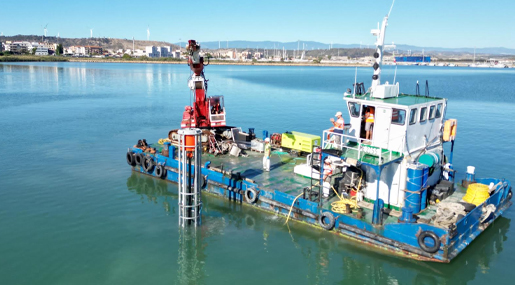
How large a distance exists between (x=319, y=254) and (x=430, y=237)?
3661 mm

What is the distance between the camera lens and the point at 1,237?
549 inches

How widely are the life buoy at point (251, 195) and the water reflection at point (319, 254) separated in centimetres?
51

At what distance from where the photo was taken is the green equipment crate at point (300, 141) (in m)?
19.4

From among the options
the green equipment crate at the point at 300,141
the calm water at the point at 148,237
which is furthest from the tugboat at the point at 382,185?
the green equipment crate at the point at 300,141

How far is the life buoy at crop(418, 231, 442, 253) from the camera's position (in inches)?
458

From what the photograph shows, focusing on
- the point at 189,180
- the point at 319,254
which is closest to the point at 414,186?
the point at 319,254

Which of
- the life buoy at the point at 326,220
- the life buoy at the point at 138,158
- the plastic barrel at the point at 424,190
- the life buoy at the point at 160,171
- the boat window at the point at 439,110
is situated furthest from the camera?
the life buoy at the point at 138,158

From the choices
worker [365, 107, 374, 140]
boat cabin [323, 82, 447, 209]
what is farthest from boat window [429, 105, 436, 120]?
worker [365, 107, 374, 140]

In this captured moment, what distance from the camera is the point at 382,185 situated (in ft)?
46.3

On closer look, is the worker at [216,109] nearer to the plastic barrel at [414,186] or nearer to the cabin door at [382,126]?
the cabin door at [382,126]

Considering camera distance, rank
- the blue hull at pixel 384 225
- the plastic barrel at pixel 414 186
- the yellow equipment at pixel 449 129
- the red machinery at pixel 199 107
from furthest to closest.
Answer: the red machinery at pixel 199 107 → the yellow equipment at pixel 449 129 → the plastic barrel at pixel 414 186 → the blue hull at pixel 384 225

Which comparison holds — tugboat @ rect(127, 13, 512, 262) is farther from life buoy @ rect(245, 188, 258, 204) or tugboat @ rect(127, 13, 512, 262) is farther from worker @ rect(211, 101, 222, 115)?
worker @ rect(211, 101, 222, 115)

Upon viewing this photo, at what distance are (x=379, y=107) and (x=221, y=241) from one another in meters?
7.42

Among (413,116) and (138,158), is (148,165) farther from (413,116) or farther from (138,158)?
(413,116)
